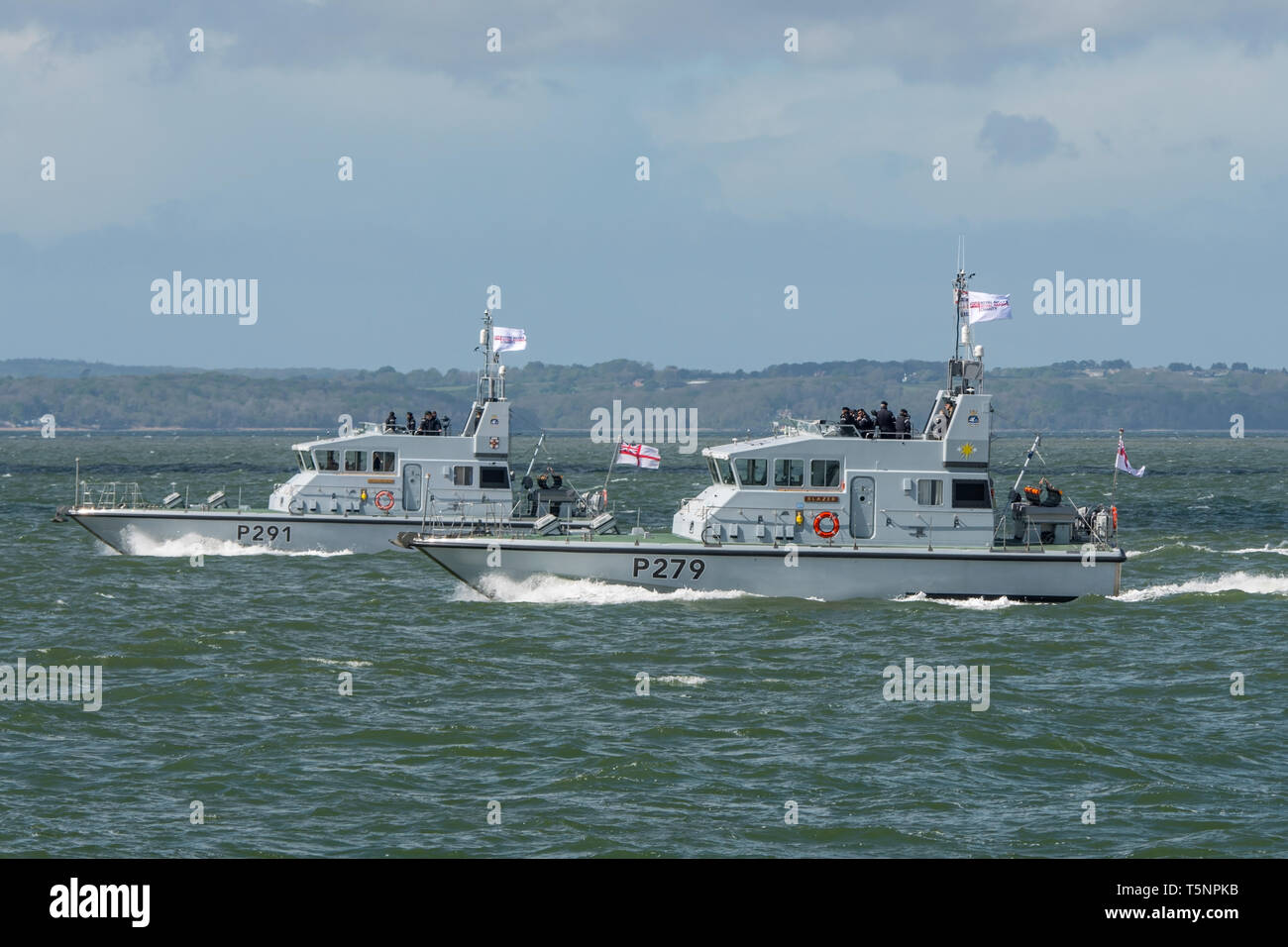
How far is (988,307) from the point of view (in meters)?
32.9

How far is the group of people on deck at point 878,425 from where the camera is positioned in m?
32.9

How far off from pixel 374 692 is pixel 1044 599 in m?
16.4

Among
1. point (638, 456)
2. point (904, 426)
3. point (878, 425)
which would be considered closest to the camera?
point (878, 425)

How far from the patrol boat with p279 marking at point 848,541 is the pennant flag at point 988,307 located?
751 mm

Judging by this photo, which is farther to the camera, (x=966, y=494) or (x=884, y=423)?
(x=884, y=423)

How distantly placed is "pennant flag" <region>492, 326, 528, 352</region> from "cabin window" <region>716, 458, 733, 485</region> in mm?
11369

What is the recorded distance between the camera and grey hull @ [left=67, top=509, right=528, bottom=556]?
4253 cm

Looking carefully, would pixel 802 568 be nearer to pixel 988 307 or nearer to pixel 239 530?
pixel 988 307

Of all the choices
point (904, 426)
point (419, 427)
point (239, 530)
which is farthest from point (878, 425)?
point (239, 530)

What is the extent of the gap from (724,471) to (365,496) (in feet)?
46.8

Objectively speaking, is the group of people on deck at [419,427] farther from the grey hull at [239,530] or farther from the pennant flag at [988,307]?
the pennant flag at [988,307]

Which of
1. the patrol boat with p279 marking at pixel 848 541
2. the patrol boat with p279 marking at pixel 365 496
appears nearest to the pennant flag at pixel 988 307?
the patrol boat with p279 marking at pixel 848 541
